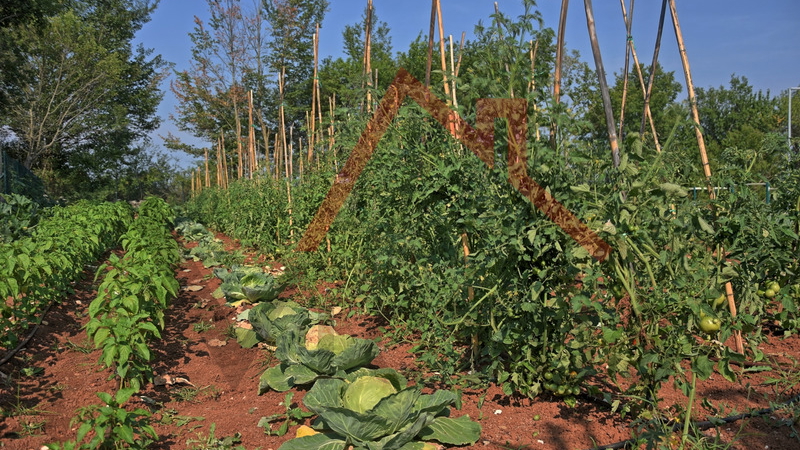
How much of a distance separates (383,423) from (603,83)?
1.95 meters

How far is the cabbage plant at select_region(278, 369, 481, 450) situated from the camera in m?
2.69

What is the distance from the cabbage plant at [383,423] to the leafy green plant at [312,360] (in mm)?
469

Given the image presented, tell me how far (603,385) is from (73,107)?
74.7ft

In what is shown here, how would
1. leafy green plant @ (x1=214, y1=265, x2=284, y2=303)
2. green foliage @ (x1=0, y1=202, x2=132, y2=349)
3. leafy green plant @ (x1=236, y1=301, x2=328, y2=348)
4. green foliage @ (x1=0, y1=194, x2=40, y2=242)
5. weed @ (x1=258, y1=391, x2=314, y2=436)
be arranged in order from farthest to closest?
green foliage @ (x1=0, y1=194, x2=40, y2=242) < leafy green plant @ (x1=214, y1=265, x2=284, y2=303) < leafy green plant @ (x1=236, y1=301, x2=328, y2=348) < green foliage @ (x1=0, y1=202, x2=132, y2=349) < weed @ (x1=258, y1=391, x2=314, y2=436)

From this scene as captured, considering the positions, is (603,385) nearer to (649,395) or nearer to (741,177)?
(649,395)

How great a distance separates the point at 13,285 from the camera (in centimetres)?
400

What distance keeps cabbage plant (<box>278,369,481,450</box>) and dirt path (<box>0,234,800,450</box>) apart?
0.18 meters

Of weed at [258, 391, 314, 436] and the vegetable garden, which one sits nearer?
the vegetable garden

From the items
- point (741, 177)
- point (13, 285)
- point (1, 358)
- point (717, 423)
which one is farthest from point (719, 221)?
point (1, 358)

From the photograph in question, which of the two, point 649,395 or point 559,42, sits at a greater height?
point 559,42

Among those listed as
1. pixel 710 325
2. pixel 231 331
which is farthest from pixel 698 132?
pixel 231 331

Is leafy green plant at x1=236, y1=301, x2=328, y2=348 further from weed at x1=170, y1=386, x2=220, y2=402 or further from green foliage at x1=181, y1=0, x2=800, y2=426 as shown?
weed at x1=170, y1=386, x2=220, y2=402

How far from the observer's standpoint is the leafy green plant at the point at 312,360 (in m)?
3.51

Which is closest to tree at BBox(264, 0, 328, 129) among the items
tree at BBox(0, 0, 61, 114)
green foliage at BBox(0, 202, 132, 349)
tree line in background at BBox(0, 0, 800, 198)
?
tree line in background at BBox(0, 0, 800, 198)
